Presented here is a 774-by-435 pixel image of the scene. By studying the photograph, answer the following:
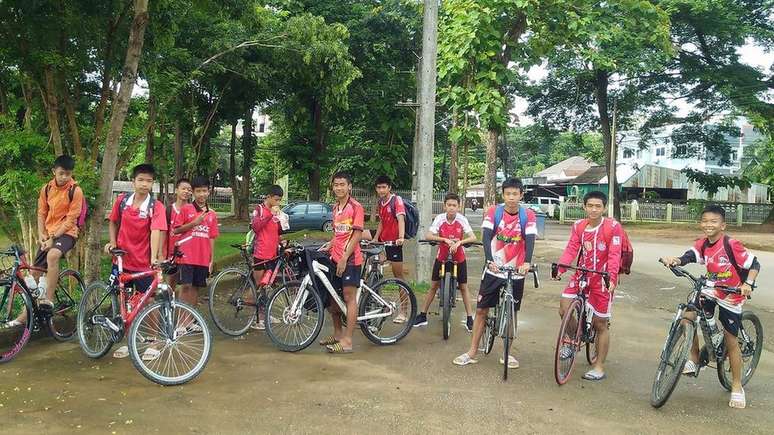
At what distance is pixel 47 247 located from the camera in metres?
5.87

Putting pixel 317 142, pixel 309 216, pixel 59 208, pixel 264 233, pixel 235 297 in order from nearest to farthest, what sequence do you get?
pixel 59 208, pixel 235 297, pixel 264 233, pixel 309 216, pixel 317 142

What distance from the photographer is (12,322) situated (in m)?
5.52

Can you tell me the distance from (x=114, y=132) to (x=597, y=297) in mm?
5883

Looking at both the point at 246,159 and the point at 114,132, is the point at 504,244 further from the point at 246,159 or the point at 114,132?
the point at 246,159

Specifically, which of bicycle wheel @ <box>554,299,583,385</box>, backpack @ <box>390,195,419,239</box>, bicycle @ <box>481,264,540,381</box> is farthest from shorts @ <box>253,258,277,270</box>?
bicycle wheel @ <box>554,299,583,385</box>

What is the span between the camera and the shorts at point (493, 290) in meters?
5.58

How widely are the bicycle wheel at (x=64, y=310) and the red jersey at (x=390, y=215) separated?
3421 mm

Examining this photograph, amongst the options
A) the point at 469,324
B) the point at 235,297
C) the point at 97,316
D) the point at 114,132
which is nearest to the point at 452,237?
the point at 469,324

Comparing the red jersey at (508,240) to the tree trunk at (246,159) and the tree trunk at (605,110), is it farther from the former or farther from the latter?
the tree trunk at (605,110)

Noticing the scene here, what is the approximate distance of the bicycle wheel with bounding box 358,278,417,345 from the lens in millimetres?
6289

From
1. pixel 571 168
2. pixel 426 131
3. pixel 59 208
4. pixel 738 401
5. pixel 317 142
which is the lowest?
pixel 738 401

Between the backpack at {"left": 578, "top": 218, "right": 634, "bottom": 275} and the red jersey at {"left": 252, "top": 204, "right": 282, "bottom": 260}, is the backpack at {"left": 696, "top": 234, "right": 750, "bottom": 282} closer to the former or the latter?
the backpack at {"left": 578, "top": 218, "right": 634, "bottom": 275}

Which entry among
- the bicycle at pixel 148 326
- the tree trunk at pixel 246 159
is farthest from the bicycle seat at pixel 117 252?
the tree trunk at pixel 246 159

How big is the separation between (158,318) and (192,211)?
5.90ft
